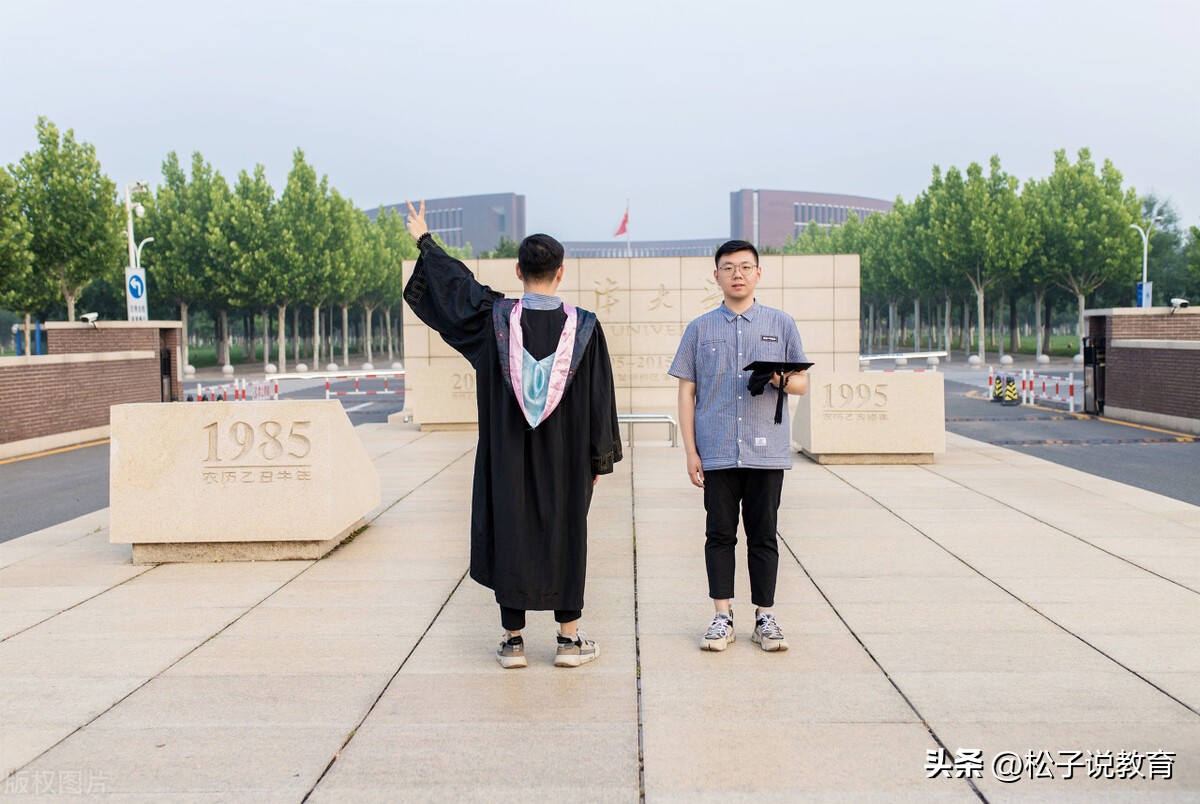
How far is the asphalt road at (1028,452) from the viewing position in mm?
11602

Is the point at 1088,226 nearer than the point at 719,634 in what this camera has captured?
No

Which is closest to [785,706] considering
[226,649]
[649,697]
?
[649,697]

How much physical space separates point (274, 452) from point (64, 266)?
40.4 meters

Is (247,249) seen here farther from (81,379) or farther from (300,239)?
(81,379)

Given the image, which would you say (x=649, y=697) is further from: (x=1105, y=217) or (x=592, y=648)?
(x=1105, y=217)

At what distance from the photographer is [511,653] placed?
5.28 meters

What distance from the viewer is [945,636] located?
18.8 ft

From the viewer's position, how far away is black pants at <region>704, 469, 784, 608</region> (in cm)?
542

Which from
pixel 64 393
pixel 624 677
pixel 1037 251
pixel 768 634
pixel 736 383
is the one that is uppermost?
pixel 1037 251

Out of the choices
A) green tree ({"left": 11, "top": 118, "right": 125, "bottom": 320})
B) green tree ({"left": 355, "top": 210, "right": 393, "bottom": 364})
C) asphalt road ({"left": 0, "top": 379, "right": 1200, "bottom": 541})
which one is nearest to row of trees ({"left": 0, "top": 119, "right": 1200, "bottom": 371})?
green tree ({"left": 355, "top": 210, "right": 393, "bottom": 364})

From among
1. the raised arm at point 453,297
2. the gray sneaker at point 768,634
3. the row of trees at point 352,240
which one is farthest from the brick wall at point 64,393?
the row of trees at point 352,240

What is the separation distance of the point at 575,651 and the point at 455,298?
5.95ft

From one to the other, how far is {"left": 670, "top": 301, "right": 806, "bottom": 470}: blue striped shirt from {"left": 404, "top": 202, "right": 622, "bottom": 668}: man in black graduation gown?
1.63ft

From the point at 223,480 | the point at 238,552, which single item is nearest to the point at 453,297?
the point at 223,480
